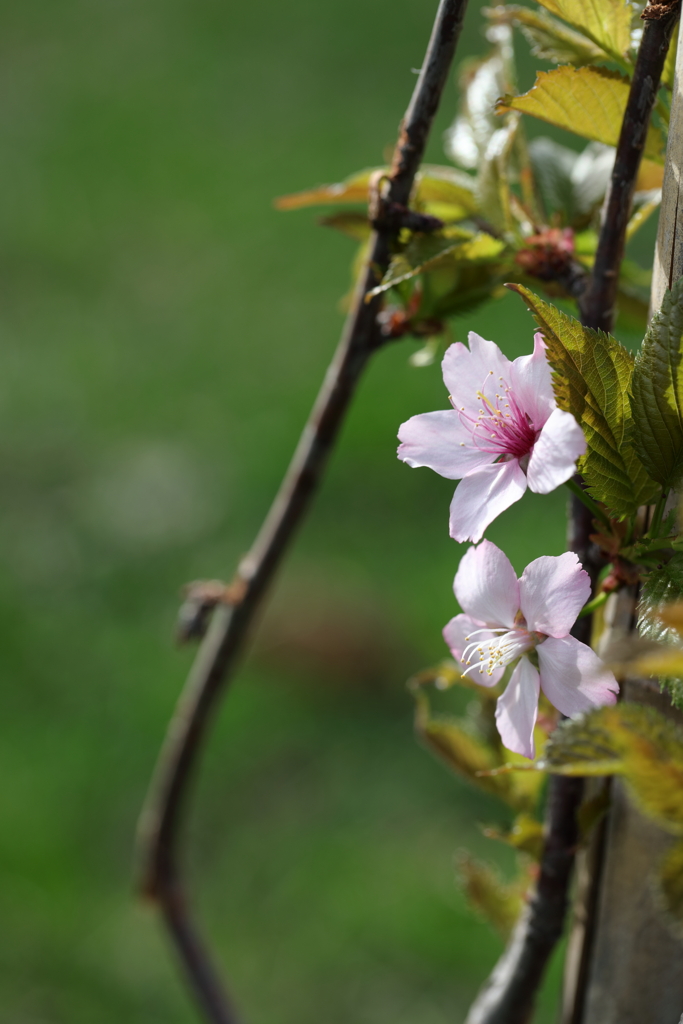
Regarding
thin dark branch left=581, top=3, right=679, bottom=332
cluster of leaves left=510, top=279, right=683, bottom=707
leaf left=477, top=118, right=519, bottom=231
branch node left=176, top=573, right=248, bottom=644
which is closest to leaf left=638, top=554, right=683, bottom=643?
cluster of leaves left=510, top=279, right=683, bottom=707

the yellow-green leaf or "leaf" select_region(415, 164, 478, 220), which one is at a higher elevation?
the yellow-green leaf

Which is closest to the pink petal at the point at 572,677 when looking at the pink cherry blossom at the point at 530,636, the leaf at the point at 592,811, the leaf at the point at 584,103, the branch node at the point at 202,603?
the pink cherry blossom at the point at 530,636

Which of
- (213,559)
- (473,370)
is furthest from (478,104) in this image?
(213,559)

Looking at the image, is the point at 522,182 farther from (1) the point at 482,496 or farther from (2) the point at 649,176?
(1) the point at 482,496

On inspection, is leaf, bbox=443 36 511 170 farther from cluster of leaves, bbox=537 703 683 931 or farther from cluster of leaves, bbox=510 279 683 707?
cluster of leaves, bbox=537 703 683 931

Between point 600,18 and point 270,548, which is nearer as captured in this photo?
point 600,18
